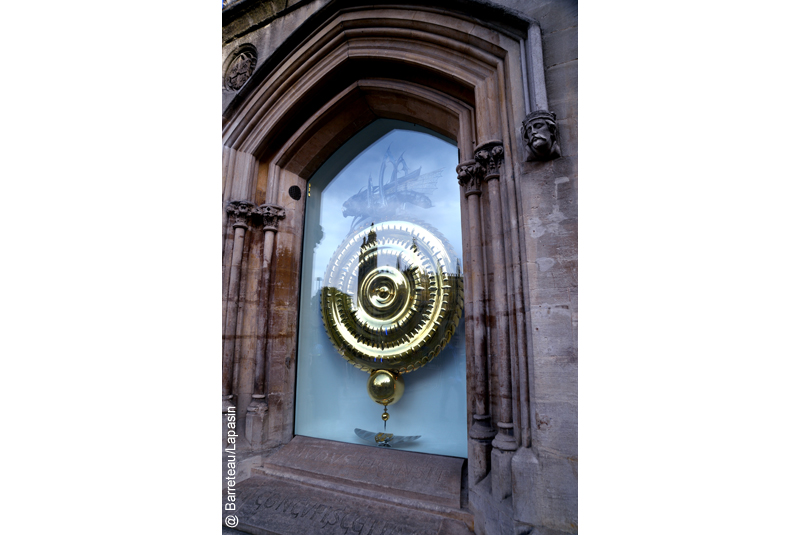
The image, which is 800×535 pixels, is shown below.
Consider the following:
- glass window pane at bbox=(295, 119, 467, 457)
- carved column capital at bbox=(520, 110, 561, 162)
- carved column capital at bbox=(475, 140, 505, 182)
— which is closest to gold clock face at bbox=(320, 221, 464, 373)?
glass window pane at bbox=(295, 119, 467, 457)

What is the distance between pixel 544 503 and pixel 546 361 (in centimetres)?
72

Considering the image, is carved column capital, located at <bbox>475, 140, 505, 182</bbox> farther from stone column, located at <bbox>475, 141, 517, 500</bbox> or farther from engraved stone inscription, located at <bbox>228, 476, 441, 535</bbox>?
engraved stone inscription, located at <bbox>228, 476, 441, 535</bbox>

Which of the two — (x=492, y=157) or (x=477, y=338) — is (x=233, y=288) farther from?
(x=492, y=157)

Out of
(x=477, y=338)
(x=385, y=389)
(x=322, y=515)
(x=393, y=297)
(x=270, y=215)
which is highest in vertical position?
(x=270, y=215)

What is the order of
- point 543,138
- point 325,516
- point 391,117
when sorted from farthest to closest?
1. point 391,117
2. point 325,516
3. point 543,138

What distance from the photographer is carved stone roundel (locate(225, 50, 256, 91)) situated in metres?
3.71

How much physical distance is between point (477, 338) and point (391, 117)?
2442 mm

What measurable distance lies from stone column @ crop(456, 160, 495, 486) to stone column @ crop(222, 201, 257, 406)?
86.8 inches

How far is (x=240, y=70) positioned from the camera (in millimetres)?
3746

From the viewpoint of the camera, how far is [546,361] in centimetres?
184

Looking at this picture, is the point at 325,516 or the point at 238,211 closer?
the point at 325,516

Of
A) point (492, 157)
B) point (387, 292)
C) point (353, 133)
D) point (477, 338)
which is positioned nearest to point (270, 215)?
point (353, 133)

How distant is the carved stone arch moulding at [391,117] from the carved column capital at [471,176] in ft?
0.10

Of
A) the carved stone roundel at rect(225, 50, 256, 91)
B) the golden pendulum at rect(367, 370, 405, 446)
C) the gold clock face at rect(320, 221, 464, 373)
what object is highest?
the carved stone roundel at rect(225, 50, 256, 91)
